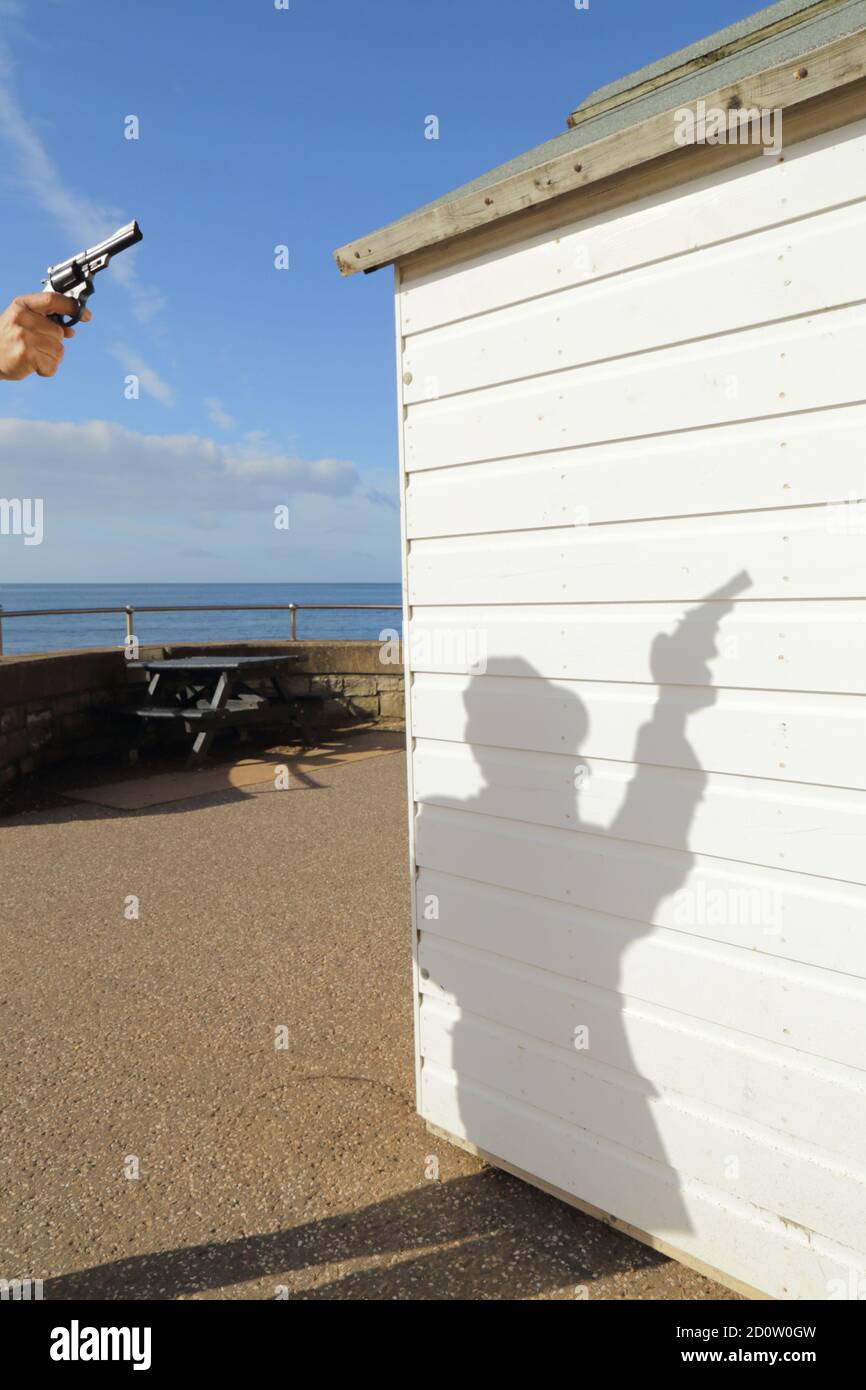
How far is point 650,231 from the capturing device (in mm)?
2303

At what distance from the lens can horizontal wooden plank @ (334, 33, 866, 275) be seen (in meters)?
1.92

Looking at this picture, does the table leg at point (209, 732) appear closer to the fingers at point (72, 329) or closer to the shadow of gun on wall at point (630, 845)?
the shadow of gun on wall at point (630, 845)

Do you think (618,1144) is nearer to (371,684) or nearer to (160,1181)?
(160,1181)

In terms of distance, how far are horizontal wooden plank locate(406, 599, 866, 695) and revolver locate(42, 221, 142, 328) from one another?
1.41m

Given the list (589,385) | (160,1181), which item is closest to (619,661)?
(589,385)

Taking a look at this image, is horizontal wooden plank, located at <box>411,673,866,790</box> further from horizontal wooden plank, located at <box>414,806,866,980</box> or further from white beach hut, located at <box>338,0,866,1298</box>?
horizontal wooden plank, located at <box>414,806,866,980</box>

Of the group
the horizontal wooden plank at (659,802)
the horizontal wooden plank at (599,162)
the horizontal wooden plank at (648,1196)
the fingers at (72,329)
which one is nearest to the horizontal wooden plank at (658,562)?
the horizontal wooden plank at (659,802)

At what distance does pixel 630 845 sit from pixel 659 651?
0.52 m

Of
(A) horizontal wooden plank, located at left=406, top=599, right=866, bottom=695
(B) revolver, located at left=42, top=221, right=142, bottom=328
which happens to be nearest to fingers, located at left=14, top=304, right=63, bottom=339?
(B) revolver, located at left=42, top=221, right=142, bottom=328

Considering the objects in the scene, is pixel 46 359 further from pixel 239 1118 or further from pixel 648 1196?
pixel 648 1196

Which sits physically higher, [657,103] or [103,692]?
[657,103]

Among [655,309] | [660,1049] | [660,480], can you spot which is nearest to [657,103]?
[655,309]

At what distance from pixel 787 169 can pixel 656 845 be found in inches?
62.6

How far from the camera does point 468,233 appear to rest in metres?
2.69
